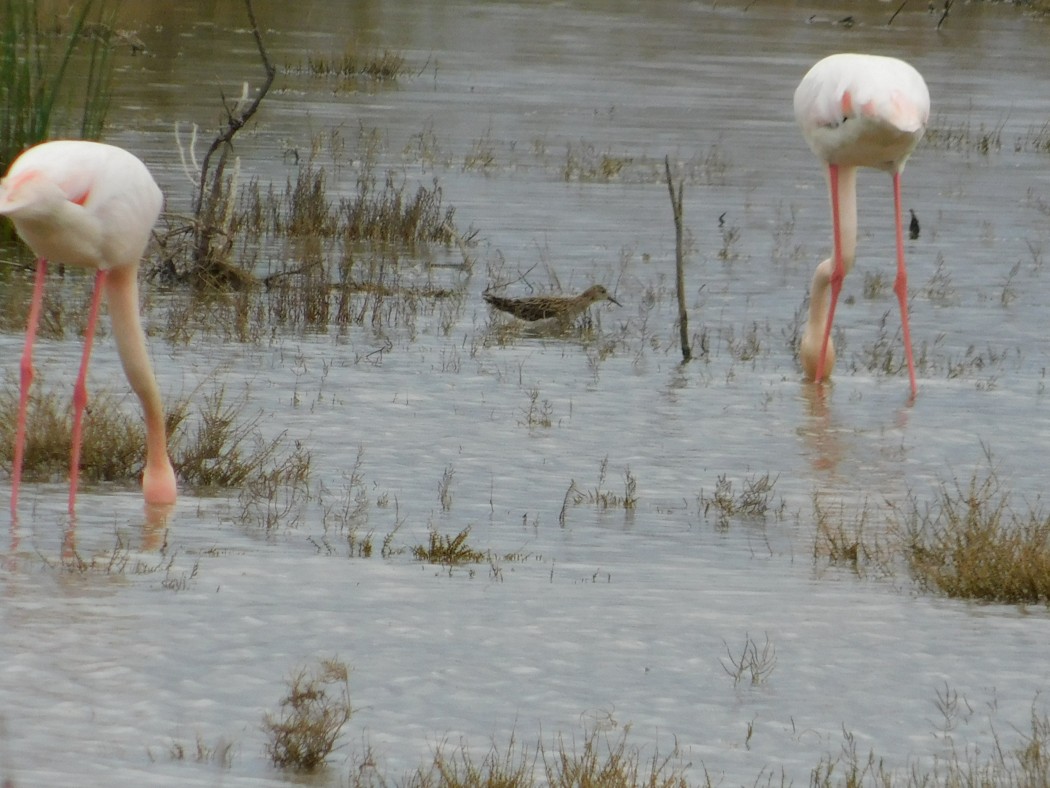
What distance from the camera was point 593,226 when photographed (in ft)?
55.4

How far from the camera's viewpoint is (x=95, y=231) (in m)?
7.32

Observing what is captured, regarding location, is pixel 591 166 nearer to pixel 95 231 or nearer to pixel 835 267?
pixel 835 267

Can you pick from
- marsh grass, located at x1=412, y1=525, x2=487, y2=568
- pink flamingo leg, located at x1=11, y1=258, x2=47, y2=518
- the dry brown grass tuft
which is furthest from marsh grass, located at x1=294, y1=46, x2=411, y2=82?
marsh grass, located at x1=412, y1=525, x2=487, y2=568

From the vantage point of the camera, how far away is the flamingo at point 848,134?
10.4m

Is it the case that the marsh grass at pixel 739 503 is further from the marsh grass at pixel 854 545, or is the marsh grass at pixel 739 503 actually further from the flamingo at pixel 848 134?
the flamingo at pixel 848 134

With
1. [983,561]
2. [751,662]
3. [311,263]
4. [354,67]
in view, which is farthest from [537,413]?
[354,67]

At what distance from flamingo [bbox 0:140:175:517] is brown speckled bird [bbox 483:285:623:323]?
4.47 metres

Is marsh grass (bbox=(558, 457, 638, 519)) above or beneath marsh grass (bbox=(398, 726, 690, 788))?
above

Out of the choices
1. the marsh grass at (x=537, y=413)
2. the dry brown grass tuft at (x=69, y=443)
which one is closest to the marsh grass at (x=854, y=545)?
the marsh grass at (x=537, y=413)

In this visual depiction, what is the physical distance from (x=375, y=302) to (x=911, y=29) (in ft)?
102

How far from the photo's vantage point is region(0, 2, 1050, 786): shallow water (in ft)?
17.3

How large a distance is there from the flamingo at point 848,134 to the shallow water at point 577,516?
381 millimetres

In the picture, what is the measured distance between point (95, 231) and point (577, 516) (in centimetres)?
220

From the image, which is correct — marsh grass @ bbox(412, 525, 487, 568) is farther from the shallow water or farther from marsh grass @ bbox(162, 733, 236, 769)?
marsh grass @ bbox(162, 733, 236, 769)
